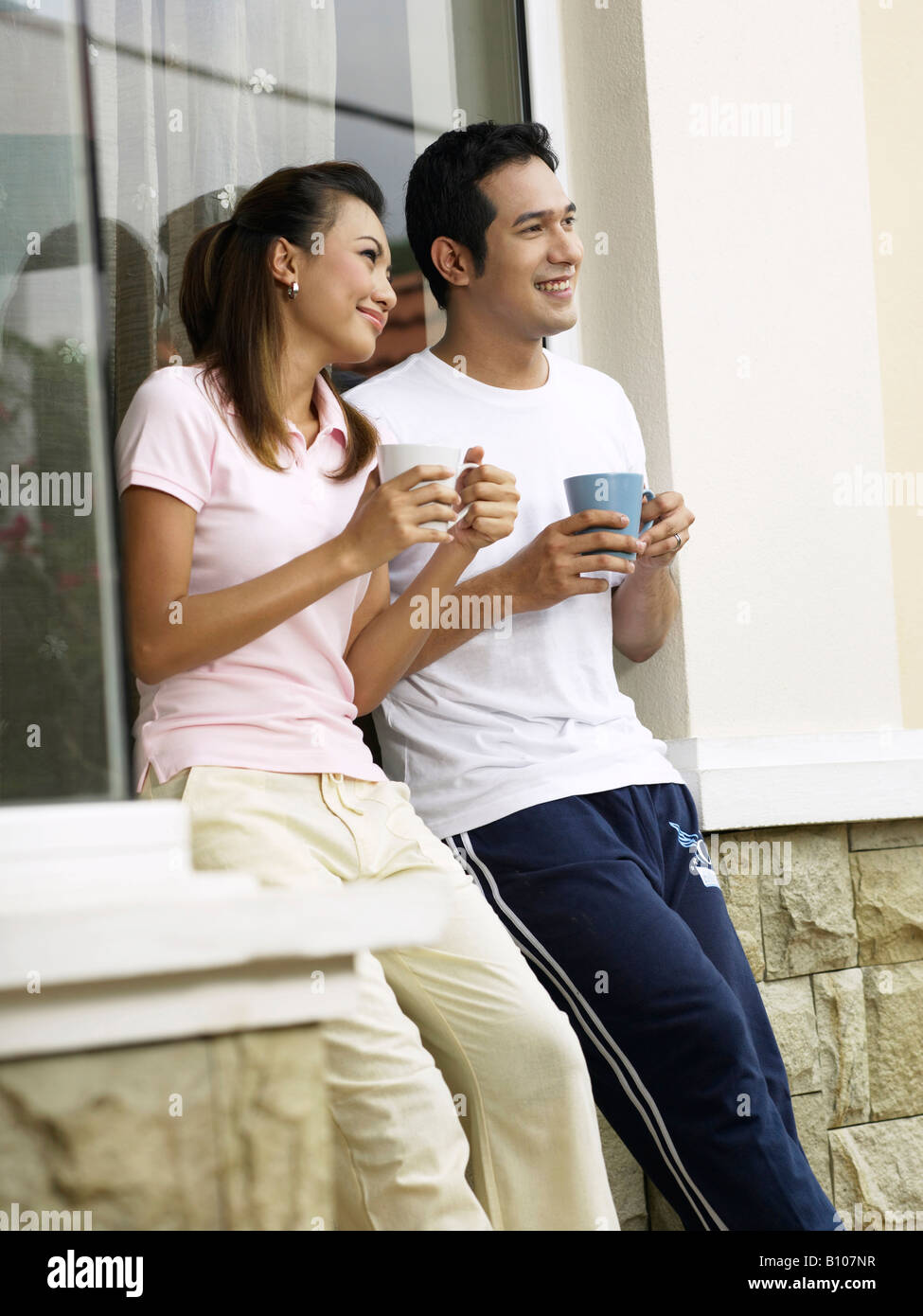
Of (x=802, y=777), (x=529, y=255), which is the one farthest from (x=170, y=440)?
(x=802, y=777)

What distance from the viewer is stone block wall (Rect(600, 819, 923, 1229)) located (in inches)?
99.0

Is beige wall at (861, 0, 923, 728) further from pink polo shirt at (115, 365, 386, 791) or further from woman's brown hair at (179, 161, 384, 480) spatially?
pink polo shirt at (115, 365, 386, 791)

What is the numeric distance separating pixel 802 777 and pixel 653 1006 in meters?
0.77

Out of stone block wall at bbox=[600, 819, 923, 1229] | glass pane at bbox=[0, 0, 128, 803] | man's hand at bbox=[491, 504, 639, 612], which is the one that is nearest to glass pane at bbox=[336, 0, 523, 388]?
man's hand at bbox=[491, 504, 639, 612]

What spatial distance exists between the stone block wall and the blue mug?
70 cm

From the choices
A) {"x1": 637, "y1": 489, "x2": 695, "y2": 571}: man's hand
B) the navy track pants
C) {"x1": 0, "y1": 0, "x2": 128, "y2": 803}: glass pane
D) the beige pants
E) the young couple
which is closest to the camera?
{"x1": 0, "y1": 0, "x2": 128, "y2": 803}: glass pane

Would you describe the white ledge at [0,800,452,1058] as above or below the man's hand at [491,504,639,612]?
below

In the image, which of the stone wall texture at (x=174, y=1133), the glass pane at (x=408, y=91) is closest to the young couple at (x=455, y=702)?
the glass pane at (x=408, y=91)

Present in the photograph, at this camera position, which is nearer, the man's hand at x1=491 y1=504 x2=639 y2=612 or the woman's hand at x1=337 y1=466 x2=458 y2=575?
the woman's hand at x1=337 y1=466 x2=458 y2=575

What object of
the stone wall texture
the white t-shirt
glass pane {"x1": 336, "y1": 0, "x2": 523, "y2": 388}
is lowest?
the stone wall texture

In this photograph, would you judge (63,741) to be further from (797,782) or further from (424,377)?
(797,782)

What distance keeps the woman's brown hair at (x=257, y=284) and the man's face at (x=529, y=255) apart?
1.16 feet

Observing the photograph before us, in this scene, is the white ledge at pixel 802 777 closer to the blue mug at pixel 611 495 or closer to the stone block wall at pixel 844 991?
the stone block wall at pixel 844 991
